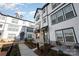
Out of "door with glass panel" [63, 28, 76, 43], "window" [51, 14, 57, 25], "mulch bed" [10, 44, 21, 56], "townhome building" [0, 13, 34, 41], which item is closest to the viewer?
"mulch bed" [10, 44, 21, 56]

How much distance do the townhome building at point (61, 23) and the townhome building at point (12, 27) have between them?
50 cm

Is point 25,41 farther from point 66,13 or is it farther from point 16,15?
point 66,13

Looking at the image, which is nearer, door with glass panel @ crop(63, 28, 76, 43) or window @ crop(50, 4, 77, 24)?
door with glass panel @ crop(63, 28, 76, 43)

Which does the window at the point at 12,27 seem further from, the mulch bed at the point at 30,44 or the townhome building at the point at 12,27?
the mulch bed at the point at 30,44

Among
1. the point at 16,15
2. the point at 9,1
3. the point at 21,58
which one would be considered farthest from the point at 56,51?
the point at 9,1

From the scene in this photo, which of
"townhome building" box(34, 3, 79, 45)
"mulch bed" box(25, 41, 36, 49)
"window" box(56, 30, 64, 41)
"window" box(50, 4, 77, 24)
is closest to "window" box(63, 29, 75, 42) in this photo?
"townhome building" box(34, 3, 79, 45)

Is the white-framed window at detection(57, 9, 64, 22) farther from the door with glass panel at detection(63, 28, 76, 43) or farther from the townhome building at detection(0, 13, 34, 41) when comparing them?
the townhome building at detection(0, 13, 34, 41)

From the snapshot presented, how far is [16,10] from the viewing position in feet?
10.7

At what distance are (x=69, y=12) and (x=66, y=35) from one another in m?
0.93

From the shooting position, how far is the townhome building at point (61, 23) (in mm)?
3090

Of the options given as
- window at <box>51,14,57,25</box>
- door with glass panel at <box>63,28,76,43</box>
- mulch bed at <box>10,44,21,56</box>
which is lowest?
mulch bed at <box>10,44,21,56</box>

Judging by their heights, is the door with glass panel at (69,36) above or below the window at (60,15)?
below

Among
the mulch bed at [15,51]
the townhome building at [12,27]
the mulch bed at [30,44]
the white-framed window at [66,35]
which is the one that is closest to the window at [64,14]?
the white-framed window at [66,35]

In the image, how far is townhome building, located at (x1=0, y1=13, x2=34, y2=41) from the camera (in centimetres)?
318
